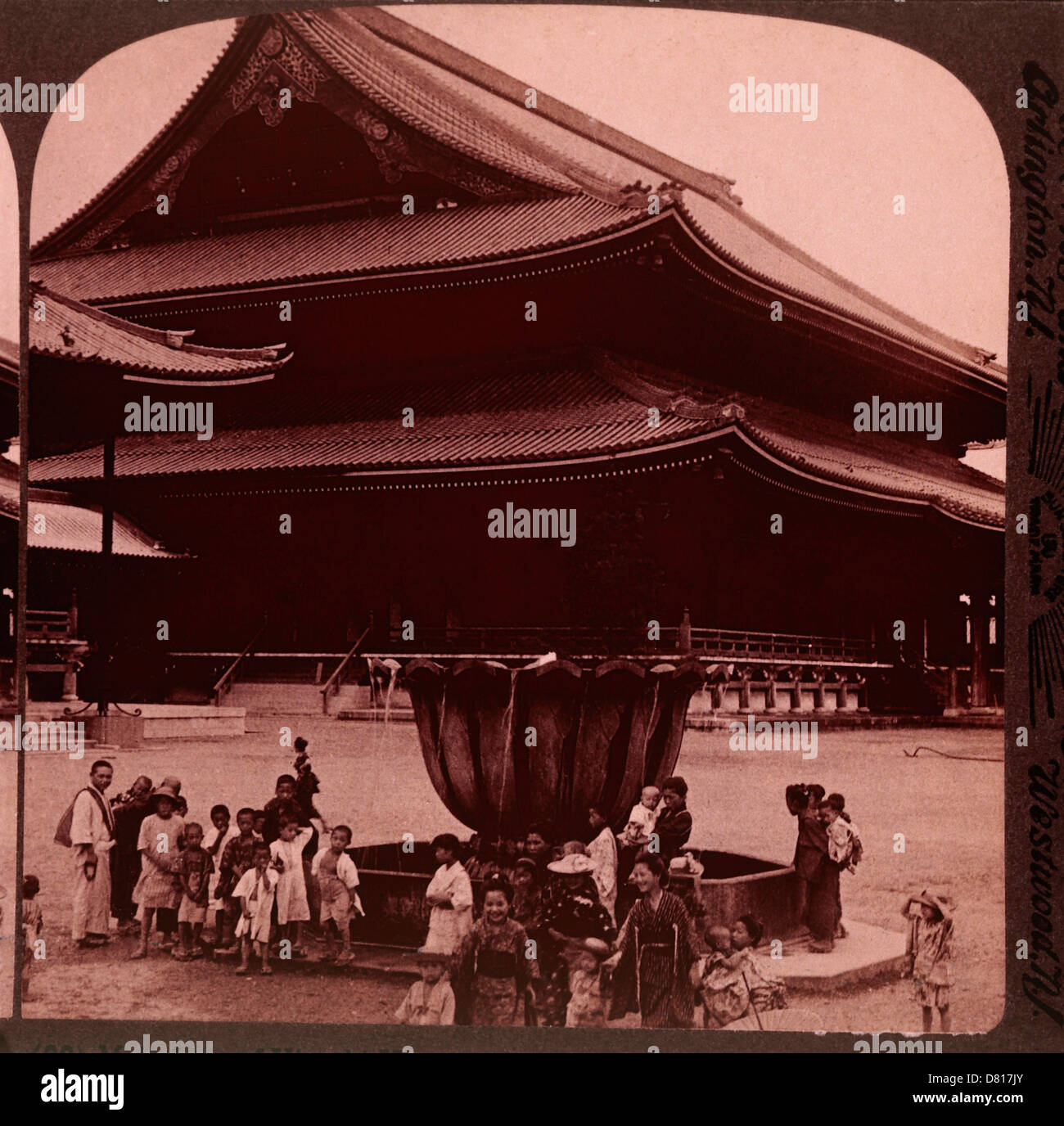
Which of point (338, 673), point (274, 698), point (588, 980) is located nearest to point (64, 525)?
point (274, 698)

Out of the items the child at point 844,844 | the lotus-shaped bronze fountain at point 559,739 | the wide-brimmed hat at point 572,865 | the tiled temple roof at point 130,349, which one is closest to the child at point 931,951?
the child at point 844,844

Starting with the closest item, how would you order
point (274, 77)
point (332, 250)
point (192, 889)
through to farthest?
point (192, 889) → point (274, 77) → point (332, 250)

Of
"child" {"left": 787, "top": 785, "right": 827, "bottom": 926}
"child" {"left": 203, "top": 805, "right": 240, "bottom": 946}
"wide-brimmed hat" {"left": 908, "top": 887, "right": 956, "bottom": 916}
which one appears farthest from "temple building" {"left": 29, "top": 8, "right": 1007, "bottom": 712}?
"wide-brimmed hat" {"left": 908, "top": 887, "right": 956, "bottom": 916}

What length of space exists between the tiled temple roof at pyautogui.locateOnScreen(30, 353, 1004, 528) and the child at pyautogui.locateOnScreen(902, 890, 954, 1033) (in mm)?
2109

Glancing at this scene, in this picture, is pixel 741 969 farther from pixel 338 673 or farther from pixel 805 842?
pixel 338 673

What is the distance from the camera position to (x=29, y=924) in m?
8.02

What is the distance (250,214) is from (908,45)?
13.5 ft

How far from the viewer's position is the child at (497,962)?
7.69 metres

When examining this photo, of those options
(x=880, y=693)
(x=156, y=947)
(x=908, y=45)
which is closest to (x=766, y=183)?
(x=908, y=45)

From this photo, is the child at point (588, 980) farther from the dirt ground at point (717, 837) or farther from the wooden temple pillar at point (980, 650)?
the wooden temple pillar at point (980, 650)

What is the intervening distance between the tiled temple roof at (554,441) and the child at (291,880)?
2.13 metres

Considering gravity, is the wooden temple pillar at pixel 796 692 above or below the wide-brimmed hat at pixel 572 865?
above

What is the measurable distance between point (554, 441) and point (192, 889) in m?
3.30

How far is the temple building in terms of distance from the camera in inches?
318
